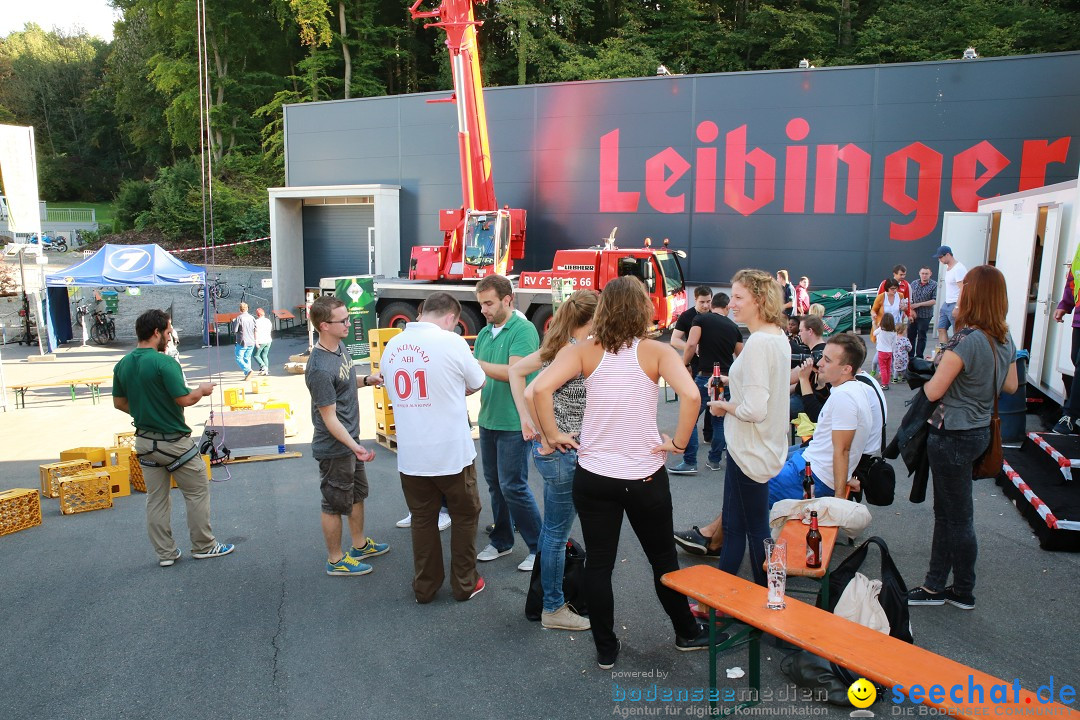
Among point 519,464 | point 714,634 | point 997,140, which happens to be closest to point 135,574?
point 519,464

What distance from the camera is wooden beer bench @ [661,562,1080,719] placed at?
268cm

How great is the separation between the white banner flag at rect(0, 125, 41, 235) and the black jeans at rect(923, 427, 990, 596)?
13.2m

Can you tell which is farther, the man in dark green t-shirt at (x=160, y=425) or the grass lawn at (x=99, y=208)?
the grass lawn at (x=99, y=208)

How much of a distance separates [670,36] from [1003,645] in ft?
99.7

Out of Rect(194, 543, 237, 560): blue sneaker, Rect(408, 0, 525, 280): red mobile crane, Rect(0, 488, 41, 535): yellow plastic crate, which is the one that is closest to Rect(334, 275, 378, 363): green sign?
Rect(408, 0, 525, 280): red mobile crane

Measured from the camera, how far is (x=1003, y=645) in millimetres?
3959

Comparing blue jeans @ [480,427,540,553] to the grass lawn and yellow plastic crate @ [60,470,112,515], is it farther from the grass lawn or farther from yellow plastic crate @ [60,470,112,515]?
the grass lawn

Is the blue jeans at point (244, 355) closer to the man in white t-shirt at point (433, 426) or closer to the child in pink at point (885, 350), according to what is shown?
the man in white t-shirt at point (433, 426)

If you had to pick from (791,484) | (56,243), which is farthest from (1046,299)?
(56,243)

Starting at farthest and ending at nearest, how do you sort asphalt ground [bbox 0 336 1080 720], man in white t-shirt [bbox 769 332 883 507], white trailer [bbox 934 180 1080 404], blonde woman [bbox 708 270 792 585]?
white trailer [bbox 934 180 1080 404] < man in white t-shirt [bbox 769 332 883 507] < blonde woman [bbox 708 270 792 585] < asphalt ground [bbox 0 336 1080 720]

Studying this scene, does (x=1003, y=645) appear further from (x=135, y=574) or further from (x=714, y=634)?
(x=135, y=574)

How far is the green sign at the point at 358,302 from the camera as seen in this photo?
1485 cm

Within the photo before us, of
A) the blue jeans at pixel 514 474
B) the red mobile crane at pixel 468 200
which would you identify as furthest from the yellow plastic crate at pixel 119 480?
the red mobile crane at pixel 468 200

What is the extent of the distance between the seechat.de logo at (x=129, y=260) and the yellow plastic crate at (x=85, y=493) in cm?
889
